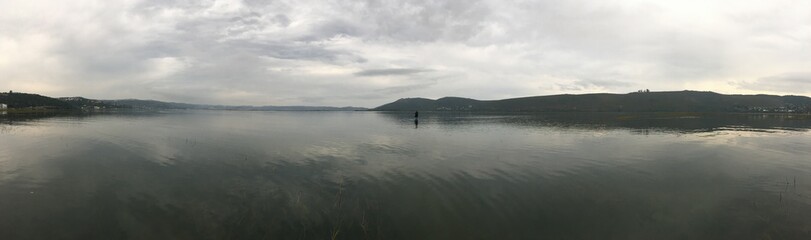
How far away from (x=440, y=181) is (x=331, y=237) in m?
9.69

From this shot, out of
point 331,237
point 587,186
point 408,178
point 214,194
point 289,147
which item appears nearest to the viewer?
point 331,237

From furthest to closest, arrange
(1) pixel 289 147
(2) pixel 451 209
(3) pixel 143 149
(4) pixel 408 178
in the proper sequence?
1. (1) pixel 289 147
2. (3) pixel 143 149
3. (4) pixel 408 178
4. (2) pixel 451 209

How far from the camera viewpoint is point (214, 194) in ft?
57.4

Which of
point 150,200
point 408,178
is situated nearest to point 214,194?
point 150,200

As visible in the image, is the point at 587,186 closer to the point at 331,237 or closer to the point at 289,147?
the point at 331,237

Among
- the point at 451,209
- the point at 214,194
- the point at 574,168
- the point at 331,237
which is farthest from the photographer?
the point at 574,168

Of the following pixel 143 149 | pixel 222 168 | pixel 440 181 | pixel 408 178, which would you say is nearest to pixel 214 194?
pixel 222 168

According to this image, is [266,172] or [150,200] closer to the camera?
[150,200]

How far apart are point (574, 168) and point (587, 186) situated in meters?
5.62

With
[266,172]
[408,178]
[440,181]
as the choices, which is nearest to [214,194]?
[266,172]

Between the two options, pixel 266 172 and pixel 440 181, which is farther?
pixel 266 172

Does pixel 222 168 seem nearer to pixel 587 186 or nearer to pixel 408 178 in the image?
pixel 408 178

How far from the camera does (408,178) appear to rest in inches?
850

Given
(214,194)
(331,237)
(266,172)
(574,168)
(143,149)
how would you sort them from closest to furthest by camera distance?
1. (331,237)
2. (214,194)
3. (266,172)
4. (574,168)
5. (143,149)
